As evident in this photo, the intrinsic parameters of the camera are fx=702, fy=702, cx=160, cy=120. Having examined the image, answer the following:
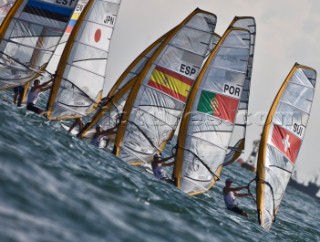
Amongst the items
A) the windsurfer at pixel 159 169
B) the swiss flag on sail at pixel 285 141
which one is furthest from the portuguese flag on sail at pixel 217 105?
the windsurfer at pixel 159 169

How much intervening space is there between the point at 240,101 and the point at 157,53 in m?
3.55

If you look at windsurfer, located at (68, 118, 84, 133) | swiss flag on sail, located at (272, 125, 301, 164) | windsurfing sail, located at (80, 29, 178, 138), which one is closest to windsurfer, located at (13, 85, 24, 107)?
windsurfer, located at (68, 118, 84, 133)

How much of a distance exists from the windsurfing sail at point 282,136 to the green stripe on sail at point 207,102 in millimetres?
1781

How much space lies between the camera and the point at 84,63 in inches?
944

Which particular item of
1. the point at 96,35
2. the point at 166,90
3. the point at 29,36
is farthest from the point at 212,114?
the point at 29,36

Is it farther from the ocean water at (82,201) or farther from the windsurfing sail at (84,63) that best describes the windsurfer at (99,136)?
the ocean water at (82,201)

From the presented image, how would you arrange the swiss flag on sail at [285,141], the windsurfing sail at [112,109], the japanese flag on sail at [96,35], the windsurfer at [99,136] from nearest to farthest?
1. the swiss flag on sail at [285,141]
2. the windsurfer at [99,136]
3. the japanese flag on sail at [96,35]
4. the windsurfing sail at [112,109]

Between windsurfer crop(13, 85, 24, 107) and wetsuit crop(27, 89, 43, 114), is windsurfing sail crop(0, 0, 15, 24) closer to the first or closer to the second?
windsurfer crop(13, 85, 24, 107)

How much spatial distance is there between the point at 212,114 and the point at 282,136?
7.57 ft

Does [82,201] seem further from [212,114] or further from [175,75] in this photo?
[175,75]

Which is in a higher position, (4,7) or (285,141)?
(4,7)

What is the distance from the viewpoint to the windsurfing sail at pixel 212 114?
2188 cm

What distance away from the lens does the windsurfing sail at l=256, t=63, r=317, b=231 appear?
21.8 metres

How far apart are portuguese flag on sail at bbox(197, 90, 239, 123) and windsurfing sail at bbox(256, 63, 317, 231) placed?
48.8 inches
